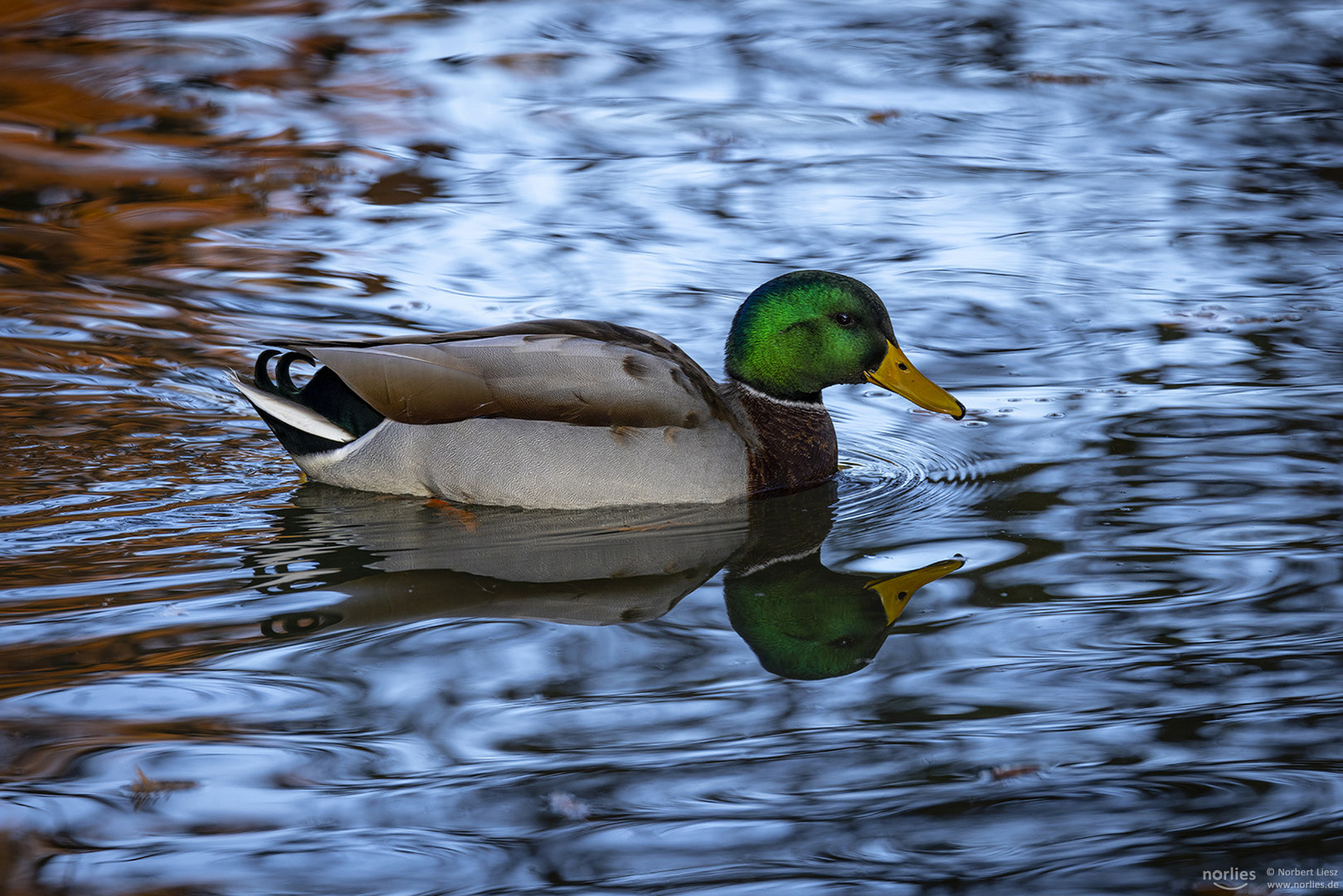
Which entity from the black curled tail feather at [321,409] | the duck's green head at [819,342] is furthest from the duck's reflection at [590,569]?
the duck's green head at [819,342]

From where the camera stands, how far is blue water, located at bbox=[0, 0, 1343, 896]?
3.21 metres

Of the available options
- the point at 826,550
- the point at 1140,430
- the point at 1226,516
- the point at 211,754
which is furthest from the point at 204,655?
the point at 1140,430

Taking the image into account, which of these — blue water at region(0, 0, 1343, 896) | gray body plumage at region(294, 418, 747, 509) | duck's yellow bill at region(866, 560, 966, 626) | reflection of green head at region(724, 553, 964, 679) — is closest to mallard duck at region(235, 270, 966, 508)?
gray body plumage at region(294, 418, 747, 509)

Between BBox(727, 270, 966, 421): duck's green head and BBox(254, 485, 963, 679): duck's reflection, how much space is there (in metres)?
0.47

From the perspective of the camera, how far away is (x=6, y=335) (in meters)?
7.00

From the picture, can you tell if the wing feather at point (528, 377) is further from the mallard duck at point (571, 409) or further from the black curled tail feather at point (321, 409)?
the black curled tail feather at point (321, 409)

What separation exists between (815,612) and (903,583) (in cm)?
33

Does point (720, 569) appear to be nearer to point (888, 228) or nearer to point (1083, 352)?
point (1083, 352)

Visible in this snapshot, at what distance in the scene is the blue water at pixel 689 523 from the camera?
126 inches

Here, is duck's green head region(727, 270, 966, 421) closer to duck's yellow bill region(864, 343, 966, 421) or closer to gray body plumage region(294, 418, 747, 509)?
duck's yellow bill region(864, 343, 966, 421)

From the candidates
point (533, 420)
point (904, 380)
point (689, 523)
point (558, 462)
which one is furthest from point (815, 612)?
point (904, 380)

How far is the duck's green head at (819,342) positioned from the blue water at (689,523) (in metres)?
0.38

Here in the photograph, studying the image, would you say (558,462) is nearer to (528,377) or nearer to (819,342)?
(528,377)

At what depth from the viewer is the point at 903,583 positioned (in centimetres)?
464
